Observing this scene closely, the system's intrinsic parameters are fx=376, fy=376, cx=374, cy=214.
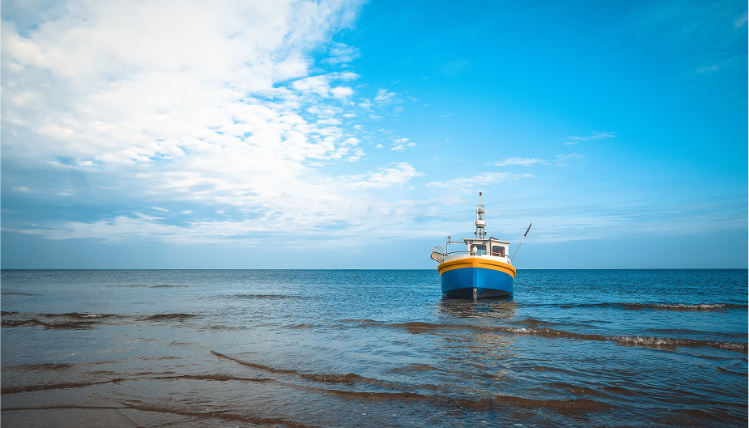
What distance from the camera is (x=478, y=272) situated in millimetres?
25391

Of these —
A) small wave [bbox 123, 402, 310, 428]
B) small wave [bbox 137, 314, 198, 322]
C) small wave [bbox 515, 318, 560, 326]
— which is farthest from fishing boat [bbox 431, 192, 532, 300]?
small wave [bbox 123, 402, 310, 428]

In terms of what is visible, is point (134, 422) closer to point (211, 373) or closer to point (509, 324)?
point (211, 373)

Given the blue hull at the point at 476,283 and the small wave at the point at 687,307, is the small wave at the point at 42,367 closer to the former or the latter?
the blue hull at the point at 476,283

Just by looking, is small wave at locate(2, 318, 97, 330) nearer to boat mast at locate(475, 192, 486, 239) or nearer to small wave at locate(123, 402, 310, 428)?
small wave at locate(123, 402, 310, 428)

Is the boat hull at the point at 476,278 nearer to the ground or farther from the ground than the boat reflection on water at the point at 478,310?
farther from the ground

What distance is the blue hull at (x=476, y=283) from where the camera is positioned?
25500 millimetres

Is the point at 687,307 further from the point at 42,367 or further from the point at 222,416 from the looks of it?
the point at 42,367

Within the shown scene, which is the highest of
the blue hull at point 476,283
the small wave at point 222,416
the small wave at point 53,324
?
the blue hull at point 476,283

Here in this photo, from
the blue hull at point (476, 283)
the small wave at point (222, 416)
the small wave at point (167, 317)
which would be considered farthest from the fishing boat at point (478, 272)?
the small wave at point (222, 416)

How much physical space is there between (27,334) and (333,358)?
12.6 m

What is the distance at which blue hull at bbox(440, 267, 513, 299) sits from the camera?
25.5 metres

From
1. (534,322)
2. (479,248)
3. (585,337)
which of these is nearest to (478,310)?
(534,322)

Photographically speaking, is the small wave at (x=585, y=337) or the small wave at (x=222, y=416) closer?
the small wave at (x=222, y=416)

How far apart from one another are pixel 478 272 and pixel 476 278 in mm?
428
